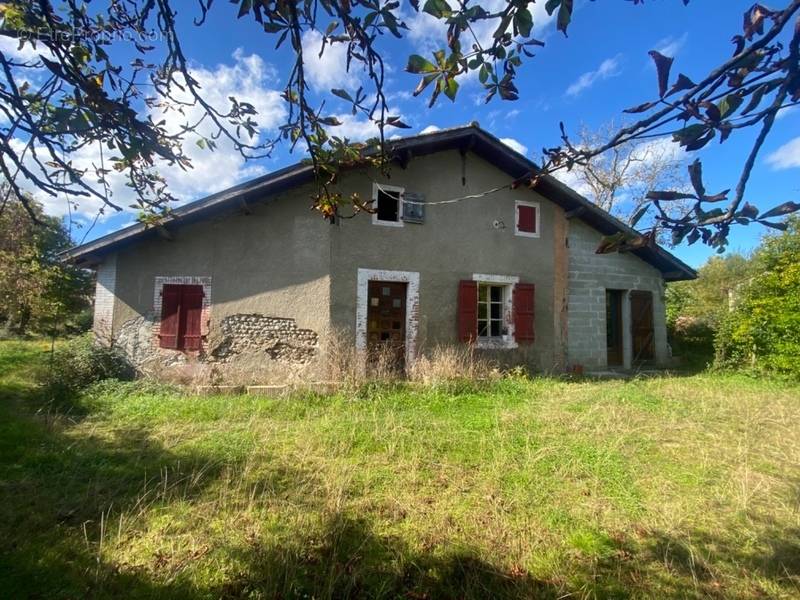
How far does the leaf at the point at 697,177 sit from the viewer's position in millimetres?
1223

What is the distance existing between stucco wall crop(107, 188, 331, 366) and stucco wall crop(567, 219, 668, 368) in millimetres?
5900

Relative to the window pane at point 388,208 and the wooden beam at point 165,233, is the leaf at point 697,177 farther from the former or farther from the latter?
the wooden beam at point 165,233

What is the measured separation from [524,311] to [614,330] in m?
3.59

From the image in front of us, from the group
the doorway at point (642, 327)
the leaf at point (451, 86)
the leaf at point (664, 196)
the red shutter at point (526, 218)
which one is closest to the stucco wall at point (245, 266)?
the red shutter at point (526, 218)

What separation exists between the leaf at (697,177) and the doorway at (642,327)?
10.7 meters

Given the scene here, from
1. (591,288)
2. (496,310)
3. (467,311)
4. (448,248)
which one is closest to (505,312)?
(496,310)

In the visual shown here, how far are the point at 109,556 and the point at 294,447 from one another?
6.24ft

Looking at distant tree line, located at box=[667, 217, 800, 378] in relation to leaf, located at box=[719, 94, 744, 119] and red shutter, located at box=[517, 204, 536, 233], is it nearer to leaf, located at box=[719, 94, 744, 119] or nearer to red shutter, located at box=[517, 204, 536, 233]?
red shutter, located at box=[517, 204, 536, 233]

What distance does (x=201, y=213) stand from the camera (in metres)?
7.46

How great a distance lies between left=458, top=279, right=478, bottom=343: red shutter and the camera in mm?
8578

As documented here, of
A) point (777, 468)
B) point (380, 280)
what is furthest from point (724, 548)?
point (380, 280)

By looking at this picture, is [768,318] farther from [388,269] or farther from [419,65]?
[419,65]

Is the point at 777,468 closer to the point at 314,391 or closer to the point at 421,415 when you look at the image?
the point at 421,415

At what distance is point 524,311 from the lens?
30.0 ft
